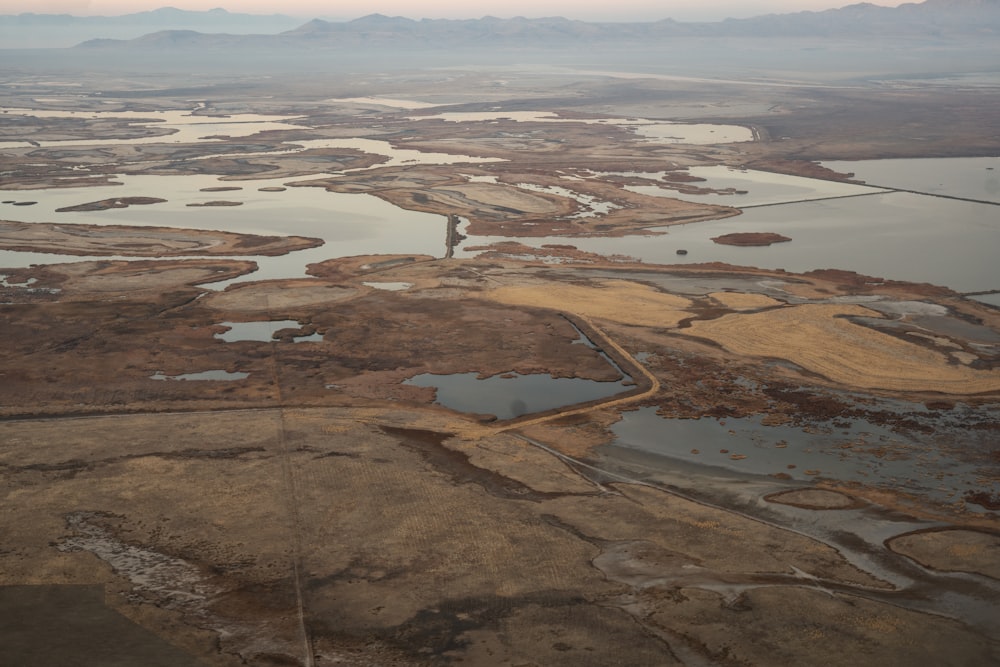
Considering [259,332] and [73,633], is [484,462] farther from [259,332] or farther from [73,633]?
[259,332]

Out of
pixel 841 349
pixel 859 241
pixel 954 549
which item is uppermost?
pixel 859 241

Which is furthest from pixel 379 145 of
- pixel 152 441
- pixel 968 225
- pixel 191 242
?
pixel 152 441

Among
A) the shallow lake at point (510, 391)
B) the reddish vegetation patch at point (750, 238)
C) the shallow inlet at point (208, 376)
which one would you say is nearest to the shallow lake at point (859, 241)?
the reddish vegetation patch at point (750, 238)

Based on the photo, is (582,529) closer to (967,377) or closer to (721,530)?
(721,530)

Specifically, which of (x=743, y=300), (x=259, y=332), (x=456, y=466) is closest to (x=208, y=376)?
(x=259, y=332)

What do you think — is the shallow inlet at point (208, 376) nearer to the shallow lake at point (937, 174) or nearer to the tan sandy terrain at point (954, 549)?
the tan sandy terrain at point (954, 549)

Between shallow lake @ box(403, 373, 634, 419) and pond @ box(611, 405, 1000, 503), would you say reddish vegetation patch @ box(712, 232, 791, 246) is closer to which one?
shallow lake @ box(403, 373, 634, 419)

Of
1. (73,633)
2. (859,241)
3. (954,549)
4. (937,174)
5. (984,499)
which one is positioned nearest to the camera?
(73,633)
